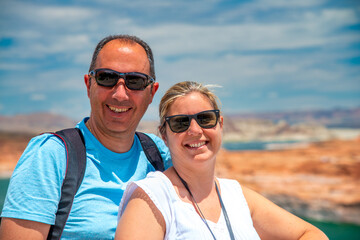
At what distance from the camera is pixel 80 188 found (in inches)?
77.3

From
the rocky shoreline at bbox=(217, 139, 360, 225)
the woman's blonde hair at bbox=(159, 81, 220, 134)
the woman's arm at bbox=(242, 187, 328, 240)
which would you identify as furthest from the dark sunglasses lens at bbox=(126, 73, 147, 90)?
the rocky shoreline at bbox=(217, 139, 360, 225)

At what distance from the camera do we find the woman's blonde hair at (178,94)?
6.66ft

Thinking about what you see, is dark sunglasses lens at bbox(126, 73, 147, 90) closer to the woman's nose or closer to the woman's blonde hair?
the woman's blonde hair

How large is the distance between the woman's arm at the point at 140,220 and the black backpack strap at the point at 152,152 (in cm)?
71

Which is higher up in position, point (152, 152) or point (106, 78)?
Result: point (106, 78)

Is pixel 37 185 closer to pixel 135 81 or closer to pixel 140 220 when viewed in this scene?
pixel 140 220

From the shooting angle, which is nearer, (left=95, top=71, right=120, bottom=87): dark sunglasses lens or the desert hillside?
(left=95, top=71, right=120, bottom=87): dark sunglasses lens

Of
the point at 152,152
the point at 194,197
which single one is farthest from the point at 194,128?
the point at 152,152

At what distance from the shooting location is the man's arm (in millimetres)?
1733

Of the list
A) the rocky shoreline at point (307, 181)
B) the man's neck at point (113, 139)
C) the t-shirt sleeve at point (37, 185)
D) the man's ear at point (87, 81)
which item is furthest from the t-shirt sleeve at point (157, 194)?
the rocky shoreline at point (307, 181)

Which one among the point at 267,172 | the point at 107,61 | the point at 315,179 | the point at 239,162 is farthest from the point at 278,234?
the point at 239,162

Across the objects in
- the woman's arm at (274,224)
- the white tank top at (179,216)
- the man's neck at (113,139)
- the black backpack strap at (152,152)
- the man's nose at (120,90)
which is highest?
the man's nose at (120,90)

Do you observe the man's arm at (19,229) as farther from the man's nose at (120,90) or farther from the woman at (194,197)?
the man's nose at (120,90)

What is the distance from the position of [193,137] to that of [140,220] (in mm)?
589
